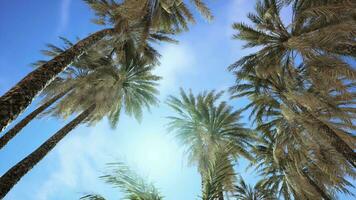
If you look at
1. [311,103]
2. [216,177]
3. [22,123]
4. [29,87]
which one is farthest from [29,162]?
[311,103]

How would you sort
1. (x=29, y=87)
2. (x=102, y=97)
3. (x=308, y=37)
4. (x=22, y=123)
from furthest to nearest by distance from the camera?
1. (x=102, y=97)
2. (x=22, y=123)
3. (x=308, y=37)
4. (x=29, y=87)

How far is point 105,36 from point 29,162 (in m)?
5.44

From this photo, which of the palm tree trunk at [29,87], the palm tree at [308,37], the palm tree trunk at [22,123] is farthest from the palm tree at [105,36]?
the palm tree trunk at [22,123]

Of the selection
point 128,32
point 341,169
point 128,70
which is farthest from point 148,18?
point 341,169

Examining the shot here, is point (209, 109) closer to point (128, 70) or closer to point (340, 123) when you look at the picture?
point (128, 70)

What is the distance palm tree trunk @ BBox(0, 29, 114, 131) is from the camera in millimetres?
5377

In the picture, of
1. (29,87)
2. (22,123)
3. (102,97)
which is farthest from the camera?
(102,97)

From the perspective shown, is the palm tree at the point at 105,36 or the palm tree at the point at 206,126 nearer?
the palm tree at the point at 105,36

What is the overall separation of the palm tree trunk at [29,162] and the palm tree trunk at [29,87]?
13.1 feet

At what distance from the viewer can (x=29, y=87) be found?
6168 mm

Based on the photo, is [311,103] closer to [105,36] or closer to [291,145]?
[291,145]

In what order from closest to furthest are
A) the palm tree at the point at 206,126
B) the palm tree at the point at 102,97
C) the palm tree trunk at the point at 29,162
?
the palm tree trunk at the point at 29,162 < the palm tree at the point at 102,97 < the palm tree at the point at 206,126

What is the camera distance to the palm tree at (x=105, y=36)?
5630 mm

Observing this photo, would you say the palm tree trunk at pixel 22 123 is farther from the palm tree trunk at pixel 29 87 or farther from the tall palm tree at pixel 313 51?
the tall palm tree at pixel 313 51
